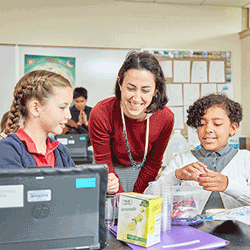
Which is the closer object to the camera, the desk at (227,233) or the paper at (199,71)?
the desk at (227,233)

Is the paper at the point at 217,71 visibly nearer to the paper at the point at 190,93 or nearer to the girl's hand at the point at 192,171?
the paper at the point at 190,93

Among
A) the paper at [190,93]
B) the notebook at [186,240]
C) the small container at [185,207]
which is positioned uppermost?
the paper at [190,93]

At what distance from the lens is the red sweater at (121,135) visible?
1543 mm

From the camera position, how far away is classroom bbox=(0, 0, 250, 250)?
3.22 meters

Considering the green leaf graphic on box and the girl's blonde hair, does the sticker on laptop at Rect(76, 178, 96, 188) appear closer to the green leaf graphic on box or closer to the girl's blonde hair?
the green leaf graphic on box

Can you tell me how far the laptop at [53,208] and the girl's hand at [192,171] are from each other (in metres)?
0.55

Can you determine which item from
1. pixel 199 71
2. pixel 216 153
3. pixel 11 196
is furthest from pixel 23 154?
pixel 199 71

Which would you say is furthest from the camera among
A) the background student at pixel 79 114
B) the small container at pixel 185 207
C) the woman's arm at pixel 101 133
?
the background student at pixel 79 114

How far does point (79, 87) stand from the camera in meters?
3.32

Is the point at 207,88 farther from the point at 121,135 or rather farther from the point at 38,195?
the point at 38,195

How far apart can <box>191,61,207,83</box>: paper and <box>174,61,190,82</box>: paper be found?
0.24 ft

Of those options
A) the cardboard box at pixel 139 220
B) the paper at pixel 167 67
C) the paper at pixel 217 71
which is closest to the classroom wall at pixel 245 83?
the paper at pixel 217 71

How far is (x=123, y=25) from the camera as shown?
3.39m

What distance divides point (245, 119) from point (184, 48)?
110 centimetres
